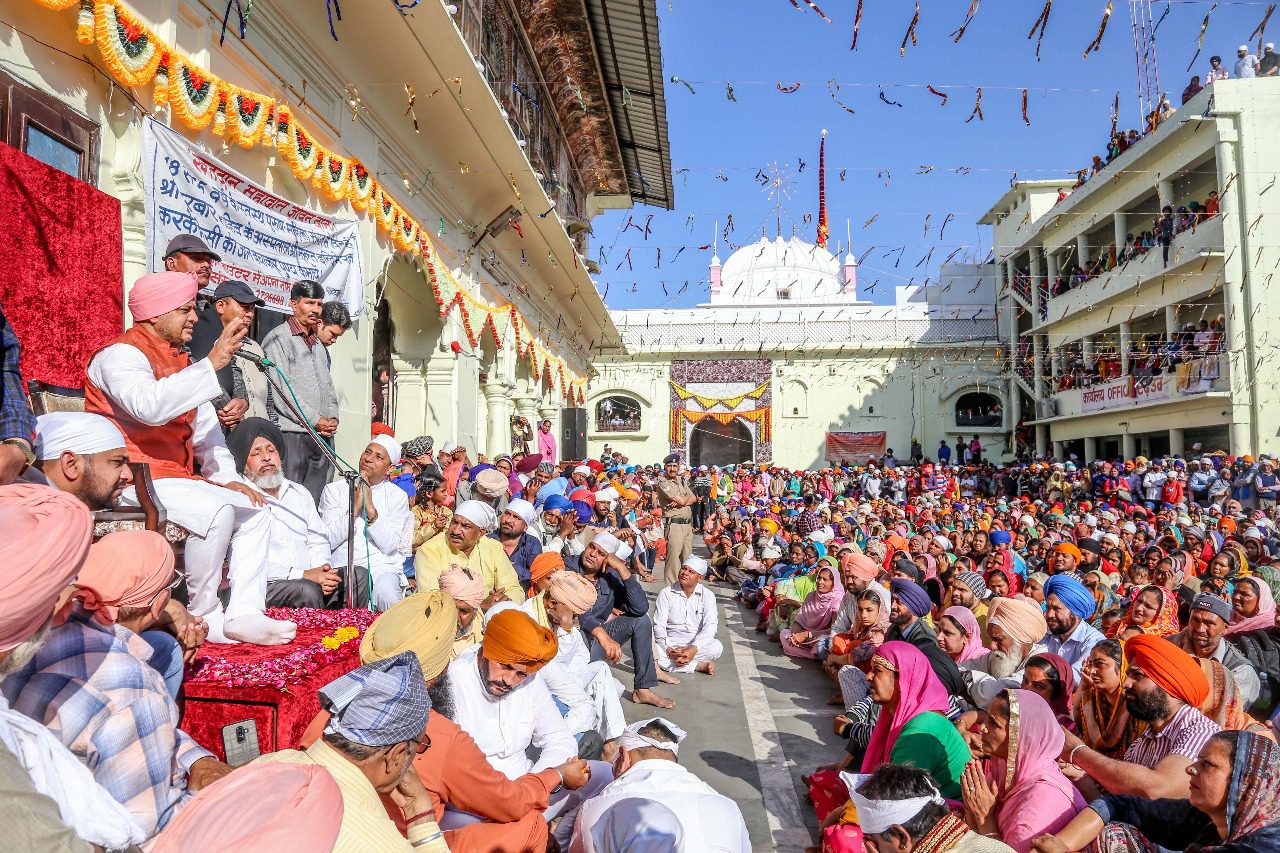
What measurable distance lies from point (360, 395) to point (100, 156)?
333 centimetres

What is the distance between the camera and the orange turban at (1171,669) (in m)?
3.39

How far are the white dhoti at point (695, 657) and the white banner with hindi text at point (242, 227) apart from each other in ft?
12.5

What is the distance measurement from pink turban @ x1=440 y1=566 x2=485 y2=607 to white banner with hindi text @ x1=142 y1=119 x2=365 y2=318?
92.0 inches

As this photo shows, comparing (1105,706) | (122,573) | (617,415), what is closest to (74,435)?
(122,573)

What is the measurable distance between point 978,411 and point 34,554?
103 feet

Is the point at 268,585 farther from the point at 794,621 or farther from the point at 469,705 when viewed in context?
the point at 794,621

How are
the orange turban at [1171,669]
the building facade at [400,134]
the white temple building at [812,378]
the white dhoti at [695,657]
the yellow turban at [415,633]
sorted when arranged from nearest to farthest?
the yellow turban at [415,633], the orange turban at [1171,669], the building facade at [400,134], the white dhoti at [695,657], the white temple building at [812,378]

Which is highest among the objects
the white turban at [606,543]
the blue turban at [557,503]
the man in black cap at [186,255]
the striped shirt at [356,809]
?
the man in black cap at [186,255]

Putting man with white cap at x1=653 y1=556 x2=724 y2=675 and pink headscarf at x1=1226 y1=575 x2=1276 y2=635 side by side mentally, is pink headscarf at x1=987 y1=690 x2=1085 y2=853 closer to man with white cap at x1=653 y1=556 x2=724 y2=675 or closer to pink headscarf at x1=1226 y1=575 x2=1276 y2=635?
pink headscarf at x1=1226 y1=575 x2=1276 y2=635

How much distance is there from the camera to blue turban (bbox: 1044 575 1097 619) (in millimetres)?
5059

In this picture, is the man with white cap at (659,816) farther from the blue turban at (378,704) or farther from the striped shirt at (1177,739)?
the striped shirt at (1177,739)

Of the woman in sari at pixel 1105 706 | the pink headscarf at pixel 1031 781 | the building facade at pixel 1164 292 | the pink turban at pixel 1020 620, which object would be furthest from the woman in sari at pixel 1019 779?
the building facade at pixel 1164 292

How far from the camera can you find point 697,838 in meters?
2.41

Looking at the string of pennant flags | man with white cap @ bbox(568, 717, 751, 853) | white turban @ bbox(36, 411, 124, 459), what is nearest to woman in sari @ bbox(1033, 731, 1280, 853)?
man with white cap @ bbox(568, 717, 751, 853)
